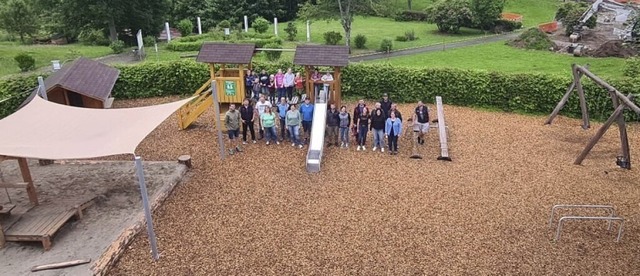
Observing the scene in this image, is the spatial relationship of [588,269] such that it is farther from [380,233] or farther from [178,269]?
[178,269]

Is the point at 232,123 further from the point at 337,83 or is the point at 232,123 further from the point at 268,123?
the point at 337,83

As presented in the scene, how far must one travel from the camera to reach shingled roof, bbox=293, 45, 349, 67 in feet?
49.9

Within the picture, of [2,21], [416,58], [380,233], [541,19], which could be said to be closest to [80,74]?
[380,233]

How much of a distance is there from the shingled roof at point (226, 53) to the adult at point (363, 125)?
13.1 ft

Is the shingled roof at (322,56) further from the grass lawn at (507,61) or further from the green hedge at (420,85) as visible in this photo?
the grass lawn at (507,61)

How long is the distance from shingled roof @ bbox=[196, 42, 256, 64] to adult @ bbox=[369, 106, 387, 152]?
4.39 m

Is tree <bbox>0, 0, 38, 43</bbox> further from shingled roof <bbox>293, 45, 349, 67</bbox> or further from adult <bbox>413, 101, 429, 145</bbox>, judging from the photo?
adult <bbox>413, 101, 429, 145</bbox>

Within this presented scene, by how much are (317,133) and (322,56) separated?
295cm

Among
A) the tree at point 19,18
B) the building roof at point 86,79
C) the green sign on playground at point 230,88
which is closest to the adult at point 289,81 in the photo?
the green sign on playground at point 230,88

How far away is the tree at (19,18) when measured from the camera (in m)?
31.5

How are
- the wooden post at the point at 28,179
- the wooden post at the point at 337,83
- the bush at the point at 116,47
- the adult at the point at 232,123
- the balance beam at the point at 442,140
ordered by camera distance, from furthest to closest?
the bush at the point at 116,47 < the wooden post at the point at 337,83 < the adult at the point at 232,123 < the balance beam at the point at 442,140 < the wooden post at the point at 28,179

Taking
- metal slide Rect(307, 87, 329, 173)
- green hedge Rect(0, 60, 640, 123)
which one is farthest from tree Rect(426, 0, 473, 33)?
metal slide Rect(307, 87, 329, 173)

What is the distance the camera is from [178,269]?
337 inches

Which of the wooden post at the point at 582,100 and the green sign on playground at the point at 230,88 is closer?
the wooden post at the point at 582,100
